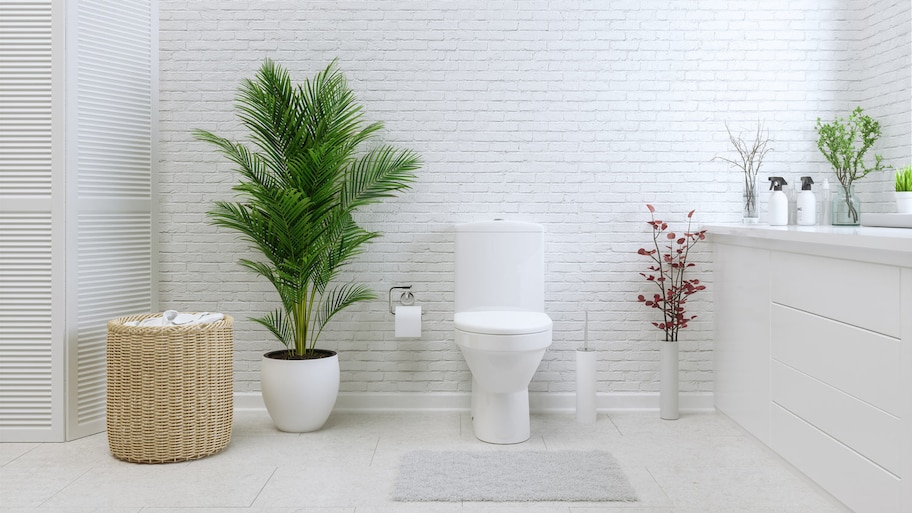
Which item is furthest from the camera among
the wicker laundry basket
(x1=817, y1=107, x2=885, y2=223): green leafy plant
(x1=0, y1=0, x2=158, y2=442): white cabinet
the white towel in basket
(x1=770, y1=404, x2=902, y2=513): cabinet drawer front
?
(x1=817, y1=107, x2=885, y2=223): green leafy plant

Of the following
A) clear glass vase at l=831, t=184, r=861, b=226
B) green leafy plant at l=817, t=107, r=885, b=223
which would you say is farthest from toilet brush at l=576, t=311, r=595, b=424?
green leafy plant at l=817, t=107, r=885, b=223

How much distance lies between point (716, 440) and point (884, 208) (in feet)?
4.57

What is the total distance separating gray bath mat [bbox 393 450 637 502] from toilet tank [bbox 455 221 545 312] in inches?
29.1

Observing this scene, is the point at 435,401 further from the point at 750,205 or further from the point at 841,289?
the point at 841,289

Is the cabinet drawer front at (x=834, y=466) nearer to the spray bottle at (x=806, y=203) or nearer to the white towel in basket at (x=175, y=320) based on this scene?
the spray bottle at (x=806, y=203)

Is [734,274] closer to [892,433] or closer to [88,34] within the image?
[892,433]

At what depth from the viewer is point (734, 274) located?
10.9 feet

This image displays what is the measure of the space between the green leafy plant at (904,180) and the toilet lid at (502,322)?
1.55 m

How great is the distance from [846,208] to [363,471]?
2225mm

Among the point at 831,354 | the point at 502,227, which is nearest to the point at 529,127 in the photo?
the point at 502,227

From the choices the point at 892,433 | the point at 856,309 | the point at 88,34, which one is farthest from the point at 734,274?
the point at 88,34

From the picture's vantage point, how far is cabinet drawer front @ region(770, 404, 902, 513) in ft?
6.84

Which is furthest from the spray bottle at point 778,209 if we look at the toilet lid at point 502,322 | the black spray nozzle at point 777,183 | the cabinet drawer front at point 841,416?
the toilet lid at point 502,322

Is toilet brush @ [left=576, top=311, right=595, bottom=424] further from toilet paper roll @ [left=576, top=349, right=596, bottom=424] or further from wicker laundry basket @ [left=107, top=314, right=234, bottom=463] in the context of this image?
wicker laundry basket @ [left=107, top=314, right=234, bottom=463]
